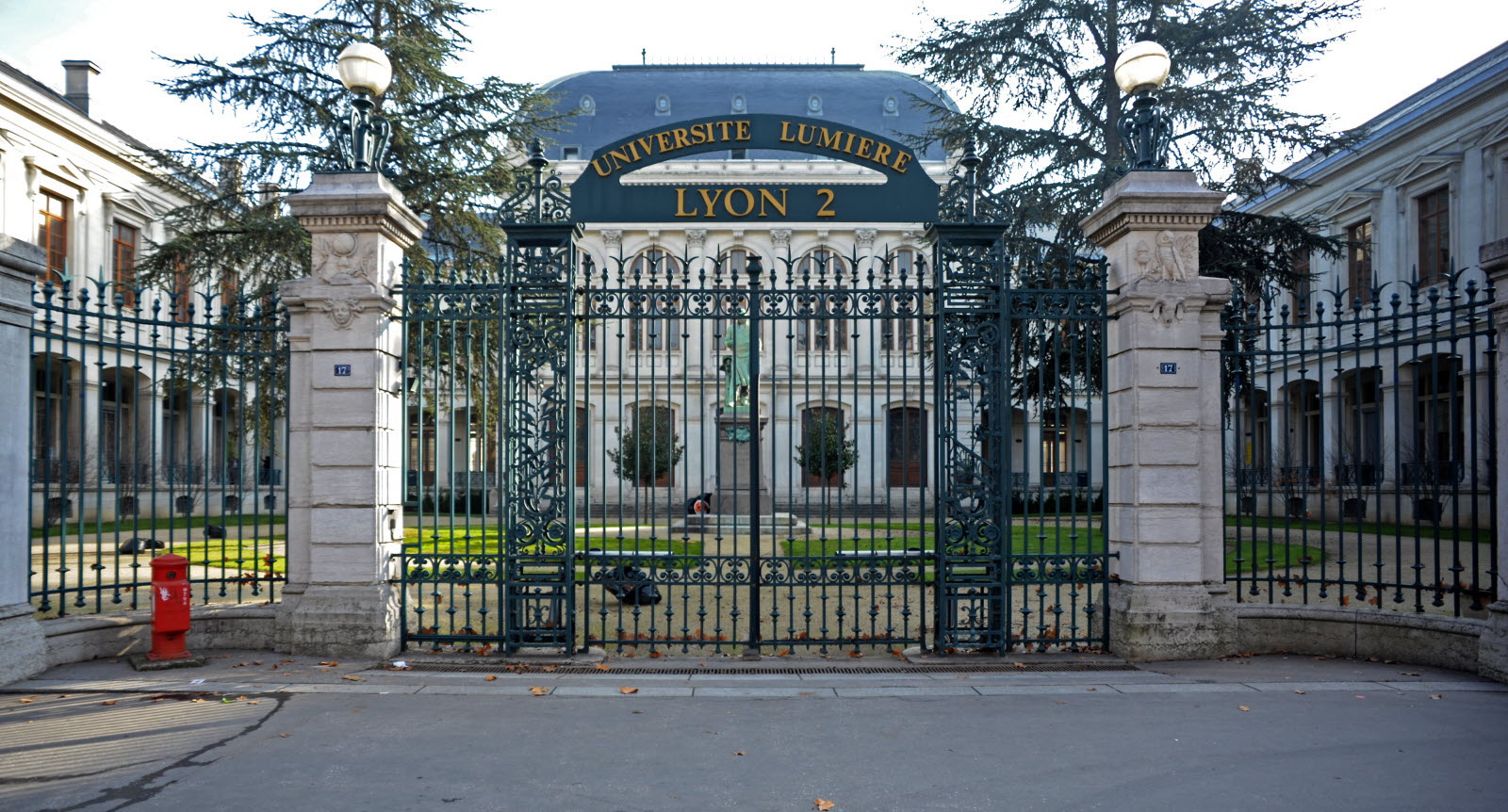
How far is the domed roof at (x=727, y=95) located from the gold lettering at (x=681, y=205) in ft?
118

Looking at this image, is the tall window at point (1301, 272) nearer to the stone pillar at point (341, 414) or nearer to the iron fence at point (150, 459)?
the stone pillar at point (341, 414)

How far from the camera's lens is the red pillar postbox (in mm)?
7980

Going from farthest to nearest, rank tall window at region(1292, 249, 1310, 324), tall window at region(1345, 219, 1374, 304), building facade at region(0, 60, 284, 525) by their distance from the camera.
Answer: tall window at region(1345, 219, 1374, 304)
building facade at region(0, 60, 284, 525)
tall window at region(1292, 249, 1310, 324)

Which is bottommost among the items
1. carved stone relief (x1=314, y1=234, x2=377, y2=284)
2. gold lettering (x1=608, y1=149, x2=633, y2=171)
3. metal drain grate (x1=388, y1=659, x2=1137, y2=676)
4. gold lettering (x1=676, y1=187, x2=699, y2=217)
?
metal drain grate (x1=388, y1=659, x2=1137, y2=676)

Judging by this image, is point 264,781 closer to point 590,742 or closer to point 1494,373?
point 590,742

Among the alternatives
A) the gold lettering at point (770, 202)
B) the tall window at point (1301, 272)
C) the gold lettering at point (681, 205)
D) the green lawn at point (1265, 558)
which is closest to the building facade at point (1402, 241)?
the tall window at point (1301, 272)

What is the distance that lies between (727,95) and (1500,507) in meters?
41.2

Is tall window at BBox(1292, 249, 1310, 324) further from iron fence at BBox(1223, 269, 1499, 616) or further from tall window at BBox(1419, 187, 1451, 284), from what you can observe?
tall window at BBox(1419, 187, 1451, 284)

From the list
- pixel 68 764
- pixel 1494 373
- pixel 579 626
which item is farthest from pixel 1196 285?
pixel 68 764

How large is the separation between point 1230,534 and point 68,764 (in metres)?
21.8

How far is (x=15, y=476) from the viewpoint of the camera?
24.9 feet

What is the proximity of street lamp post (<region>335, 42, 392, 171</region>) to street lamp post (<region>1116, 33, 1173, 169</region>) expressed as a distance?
6258mm

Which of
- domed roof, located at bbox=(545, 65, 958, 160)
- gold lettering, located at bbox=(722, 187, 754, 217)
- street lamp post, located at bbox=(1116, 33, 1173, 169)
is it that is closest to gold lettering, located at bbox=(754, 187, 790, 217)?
gold lettering, located at bbox=(722, 187, 754, 217)

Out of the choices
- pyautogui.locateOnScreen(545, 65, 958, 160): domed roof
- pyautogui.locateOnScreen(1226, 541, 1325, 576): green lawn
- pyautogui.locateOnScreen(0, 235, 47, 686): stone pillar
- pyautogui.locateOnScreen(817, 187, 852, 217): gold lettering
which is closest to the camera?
pyautogui.locateOnScreen(0, 235, 47, 686): stone pillar
